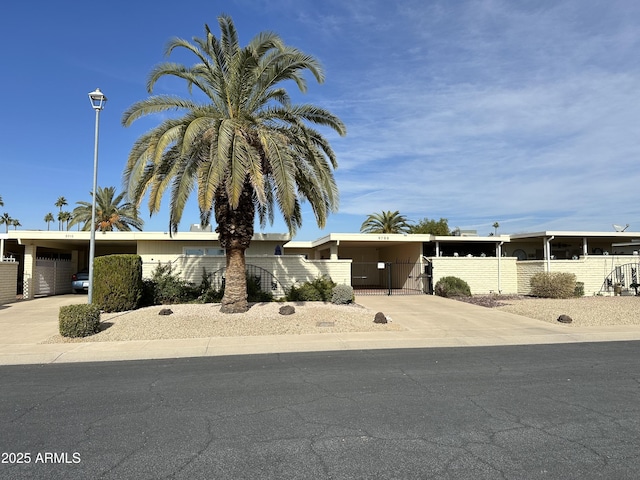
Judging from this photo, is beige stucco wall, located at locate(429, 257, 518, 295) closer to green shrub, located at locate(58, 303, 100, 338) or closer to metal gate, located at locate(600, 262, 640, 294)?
metal gate, located at locate(600, 262, 640, 294)

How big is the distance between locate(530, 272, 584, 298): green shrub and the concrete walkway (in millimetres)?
6539

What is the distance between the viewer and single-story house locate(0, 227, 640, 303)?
19984 mm

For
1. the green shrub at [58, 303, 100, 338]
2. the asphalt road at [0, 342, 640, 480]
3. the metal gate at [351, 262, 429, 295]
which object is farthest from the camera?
the metal gate at [351, 262, 429, 295]

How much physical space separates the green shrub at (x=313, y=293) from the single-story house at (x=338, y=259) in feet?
7.88

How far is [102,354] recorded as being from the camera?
360 inches

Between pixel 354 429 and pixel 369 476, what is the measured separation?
41.8 inches

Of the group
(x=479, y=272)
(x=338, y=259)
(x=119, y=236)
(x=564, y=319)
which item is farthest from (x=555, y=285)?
(x=119, y=236)

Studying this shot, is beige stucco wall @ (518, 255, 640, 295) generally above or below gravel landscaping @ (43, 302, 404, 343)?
above

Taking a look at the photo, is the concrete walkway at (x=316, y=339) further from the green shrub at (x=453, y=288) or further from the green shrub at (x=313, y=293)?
the green shrub at (x=453, y=288)

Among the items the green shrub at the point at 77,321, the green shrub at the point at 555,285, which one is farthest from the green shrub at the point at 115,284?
the green shrub at the point at 555,285

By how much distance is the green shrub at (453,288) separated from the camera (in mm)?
22112

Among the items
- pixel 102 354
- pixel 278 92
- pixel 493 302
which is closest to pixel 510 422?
pixel 102 354

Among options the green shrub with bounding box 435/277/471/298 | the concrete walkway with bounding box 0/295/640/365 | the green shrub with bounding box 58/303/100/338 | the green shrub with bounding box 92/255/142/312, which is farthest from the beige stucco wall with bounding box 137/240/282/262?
the green shrub with bounding box 58/303/100/338

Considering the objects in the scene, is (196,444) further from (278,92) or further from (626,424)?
(278,92)
